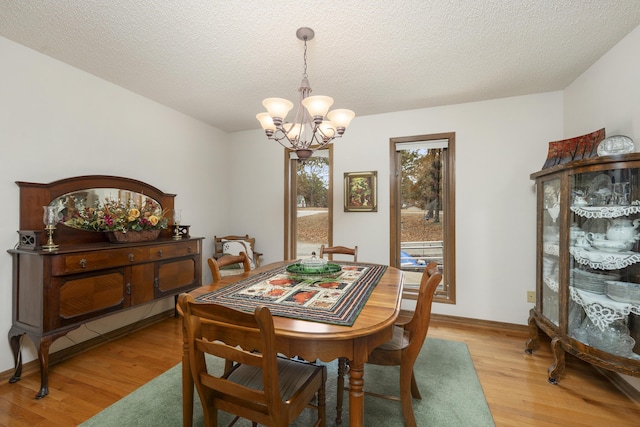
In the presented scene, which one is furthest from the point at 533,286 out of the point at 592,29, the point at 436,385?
the point at 592,29

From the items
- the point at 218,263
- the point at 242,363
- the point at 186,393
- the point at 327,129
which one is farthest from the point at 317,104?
the point at 186,393

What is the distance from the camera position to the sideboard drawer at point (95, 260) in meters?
1.96

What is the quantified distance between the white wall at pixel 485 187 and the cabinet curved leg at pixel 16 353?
10.1 feet

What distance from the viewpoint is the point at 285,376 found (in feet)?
4.43

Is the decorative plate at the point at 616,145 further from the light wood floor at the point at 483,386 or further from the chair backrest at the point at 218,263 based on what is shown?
the chair backrest at the point at 218,263

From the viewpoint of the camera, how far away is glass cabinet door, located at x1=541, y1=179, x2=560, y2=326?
88.8 inches

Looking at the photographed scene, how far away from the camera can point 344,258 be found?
12.2 ft

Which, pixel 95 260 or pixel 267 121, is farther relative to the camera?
pixel 95 260

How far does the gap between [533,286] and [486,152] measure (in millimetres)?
1498

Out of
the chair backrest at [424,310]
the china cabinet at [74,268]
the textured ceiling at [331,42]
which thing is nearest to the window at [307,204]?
the textured ceiling at [331,42]

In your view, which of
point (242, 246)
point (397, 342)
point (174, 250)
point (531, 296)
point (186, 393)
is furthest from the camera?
point (242, 246)

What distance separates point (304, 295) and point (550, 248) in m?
2.20

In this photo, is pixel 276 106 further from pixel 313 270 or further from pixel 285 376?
pixel 285 376

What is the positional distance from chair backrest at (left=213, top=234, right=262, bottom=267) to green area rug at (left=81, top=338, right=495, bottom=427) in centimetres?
160
